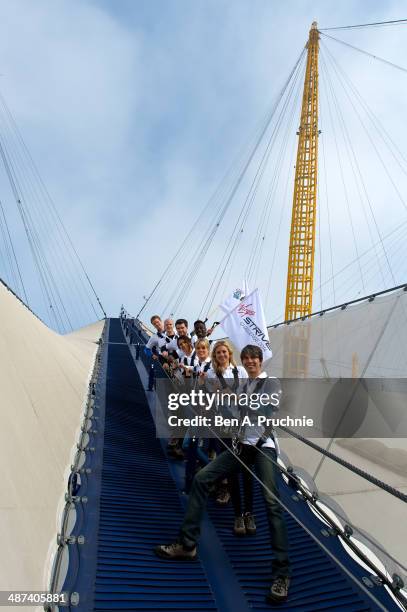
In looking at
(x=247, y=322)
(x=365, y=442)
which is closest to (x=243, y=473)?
(x=365, y=442)

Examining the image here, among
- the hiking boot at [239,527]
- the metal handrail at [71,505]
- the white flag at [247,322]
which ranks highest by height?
the white flag at [247,322]

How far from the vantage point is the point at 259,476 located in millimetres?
3416

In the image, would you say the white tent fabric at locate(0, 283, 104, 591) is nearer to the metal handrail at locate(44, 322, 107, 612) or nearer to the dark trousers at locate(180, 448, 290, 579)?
the metal handrail at locate(44, 322, 107, 612)

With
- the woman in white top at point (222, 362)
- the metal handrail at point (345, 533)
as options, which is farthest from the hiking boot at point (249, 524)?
the woman in white top at point (222, 362)

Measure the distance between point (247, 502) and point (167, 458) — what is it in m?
2.11

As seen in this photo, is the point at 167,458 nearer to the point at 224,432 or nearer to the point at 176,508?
the point at 176,508

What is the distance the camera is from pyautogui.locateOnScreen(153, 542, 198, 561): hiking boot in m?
3.39

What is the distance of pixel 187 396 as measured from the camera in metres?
5.27

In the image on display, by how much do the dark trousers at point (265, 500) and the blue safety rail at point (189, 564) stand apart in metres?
0.26

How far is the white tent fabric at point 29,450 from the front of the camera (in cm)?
246

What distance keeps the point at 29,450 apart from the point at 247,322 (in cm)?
617

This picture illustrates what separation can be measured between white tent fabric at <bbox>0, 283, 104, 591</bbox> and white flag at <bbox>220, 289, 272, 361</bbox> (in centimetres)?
425

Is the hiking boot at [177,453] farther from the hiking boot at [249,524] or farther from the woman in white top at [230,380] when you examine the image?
the hiking boot at [249,524]

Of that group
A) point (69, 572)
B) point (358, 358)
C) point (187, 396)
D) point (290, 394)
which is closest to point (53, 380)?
point (187, 396)
